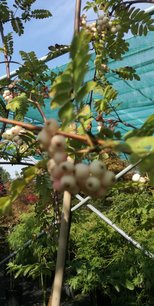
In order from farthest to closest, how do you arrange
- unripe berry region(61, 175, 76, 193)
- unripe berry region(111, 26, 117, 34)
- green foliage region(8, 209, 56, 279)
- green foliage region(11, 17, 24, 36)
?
green foliage region(8, 209, 56, 279) < green foliage region(11, 17, 24, 36) < unripe berry region(111, 26, 117, 34) < unripe berry region(61, 175, 76, 193)

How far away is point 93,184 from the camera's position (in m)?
0.66

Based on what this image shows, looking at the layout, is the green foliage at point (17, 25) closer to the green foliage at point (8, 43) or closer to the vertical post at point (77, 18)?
the green foliage at point (8, 43)

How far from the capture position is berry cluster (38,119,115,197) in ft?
2.18

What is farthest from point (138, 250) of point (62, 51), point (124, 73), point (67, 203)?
point (67, 203)

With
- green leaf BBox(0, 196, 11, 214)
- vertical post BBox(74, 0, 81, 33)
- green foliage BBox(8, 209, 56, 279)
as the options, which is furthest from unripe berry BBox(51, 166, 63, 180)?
green foliage BBox(8, 209, 56, 279)

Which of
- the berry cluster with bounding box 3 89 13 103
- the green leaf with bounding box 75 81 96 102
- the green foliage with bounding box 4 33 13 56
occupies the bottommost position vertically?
the green leaf with bounding box 75 81 96 102

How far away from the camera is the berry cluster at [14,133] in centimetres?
120

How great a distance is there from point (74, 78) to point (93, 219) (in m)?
3.28

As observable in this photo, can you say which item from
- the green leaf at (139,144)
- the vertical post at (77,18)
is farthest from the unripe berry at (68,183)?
the vertical post at (77,18)

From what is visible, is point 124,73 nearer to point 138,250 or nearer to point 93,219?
point 138,250

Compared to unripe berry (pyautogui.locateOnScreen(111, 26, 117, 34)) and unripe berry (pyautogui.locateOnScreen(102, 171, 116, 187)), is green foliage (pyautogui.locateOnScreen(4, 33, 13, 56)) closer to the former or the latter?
unripe berry (pyautogui.locateOnScreen(111, 26, 117, 34))

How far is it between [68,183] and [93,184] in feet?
0.13

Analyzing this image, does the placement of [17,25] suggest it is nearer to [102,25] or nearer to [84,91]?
[102,25]

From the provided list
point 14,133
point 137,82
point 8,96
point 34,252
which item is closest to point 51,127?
point 14,133
